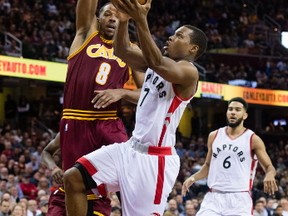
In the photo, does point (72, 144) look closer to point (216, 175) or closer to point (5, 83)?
point (216, 175)

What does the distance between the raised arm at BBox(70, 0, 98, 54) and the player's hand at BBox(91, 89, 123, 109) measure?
2.41ft

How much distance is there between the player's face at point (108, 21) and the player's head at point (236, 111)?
10.7 feet

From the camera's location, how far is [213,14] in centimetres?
3203

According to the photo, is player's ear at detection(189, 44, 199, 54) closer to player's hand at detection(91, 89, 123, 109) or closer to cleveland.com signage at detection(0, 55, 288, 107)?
player's hand at detection(91, 89, 123, 109)

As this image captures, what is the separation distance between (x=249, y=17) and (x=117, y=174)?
27444 mm

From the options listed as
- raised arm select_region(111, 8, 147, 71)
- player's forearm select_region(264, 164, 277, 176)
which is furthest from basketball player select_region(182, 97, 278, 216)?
raised arm select_region(111, 8, 147, 71)

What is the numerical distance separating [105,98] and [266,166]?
11.5 feet

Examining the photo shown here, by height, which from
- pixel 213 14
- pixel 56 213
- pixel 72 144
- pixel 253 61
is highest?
pixel 213 14

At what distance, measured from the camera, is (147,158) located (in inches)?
245

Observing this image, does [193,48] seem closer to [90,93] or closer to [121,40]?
[121,40]

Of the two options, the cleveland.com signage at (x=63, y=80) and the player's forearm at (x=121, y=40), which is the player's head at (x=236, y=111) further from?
the cleveland.com signage at (x=63, y=80)

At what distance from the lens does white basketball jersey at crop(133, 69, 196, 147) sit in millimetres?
6238

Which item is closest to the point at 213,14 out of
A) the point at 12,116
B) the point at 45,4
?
the point at 45,4

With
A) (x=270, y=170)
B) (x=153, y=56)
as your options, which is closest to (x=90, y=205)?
(x=153, y=56)
